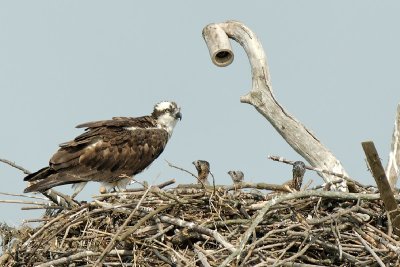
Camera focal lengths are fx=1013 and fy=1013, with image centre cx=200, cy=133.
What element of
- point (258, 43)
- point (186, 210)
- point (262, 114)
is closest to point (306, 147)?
point (262, 114)

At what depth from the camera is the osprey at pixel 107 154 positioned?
11773 mm

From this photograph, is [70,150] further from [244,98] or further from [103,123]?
[244,98]

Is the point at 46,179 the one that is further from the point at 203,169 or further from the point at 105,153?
the point at 203,169

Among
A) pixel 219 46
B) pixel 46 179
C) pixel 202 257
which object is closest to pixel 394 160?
pixel 219 46

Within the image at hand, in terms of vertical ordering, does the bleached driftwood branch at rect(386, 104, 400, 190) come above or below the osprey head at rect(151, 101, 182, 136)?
below

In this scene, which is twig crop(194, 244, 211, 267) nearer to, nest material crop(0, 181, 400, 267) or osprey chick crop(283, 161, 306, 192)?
nest material crop(0, 181, 400, 267)

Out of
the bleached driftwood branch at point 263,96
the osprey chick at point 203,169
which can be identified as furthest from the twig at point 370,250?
the osprey chick at point 203,169

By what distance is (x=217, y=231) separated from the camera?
29.5 ft

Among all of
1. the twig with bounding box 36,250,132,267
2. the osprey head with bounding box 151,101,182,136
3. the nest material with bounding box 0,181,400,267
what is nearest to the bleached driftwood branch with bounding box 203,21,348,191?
the nest material with bounding box 0,181,400,267

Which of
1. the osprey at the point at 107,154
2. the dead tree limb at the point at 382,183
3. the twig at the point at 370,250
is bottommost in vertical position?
the twig at the point at 370,250

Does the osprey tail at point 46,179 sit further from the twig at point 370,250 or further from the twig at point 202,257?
the twig at point 370,250

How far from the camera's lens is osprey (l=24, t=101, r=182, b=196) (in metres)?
11.8

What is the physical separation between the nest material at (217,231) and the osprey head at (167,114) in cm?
401

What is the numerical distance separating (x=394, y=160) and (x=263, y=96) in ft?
5.58
